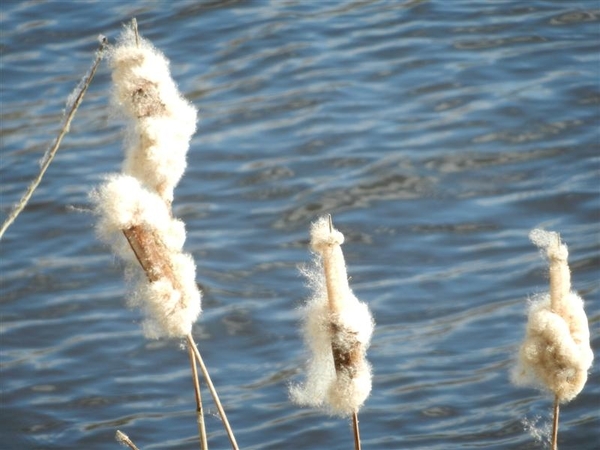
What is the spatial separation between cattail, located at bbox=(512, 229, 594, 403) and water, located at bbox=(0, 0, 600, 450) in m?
2.01

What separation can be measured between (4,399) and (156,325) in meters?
2.54

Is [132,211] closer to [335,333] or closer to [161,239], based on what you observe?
[161,239]

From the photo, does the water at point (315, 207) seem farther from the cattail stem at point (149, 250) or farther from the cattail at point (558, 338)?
the cattail stem at point (149, 250)

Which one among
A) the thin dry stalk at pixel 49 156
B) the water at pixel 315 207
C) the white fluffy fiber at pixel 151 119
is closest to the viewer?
the thin dry stalk at pixel 49 156

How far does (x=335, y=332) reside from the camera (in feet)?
3.79

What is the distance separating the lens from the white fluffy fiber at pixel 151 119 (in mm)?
1246

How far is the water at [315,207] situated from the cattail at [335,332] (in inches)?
81.9

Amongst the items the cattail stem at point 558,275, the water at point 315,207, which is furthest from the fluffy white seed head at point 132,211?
the water at point 315,207

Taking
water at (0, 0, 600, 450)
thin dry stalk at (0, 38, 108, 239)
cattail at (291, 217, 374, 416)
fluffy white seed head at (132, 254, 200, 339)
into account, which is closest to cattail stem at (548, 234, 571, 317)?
cattail at (291, 217, 374, 416)

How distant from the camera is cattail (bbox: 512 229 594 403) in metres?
1.19

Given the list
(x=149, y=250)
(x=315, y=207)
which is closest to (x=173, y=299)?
(x=149, y=250)

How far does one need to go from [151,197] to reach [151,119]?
99 millimetres

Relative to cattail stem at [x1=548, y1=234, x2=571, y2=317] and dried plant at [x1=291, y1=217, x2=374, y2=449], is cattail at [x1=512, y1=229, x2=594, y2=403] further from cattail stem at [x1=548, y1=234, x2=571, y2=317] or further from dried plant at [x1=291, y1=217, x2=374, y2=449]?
dried plant at [x1=291, y1=217, x2=374, y2=449]

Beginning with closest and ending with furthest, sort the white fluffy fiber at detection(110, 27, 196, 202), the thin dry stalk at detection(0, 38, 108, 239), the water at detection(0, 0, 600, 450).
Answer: the thin dry stalk at detection(0, 38, 108, 239)
the white fluffy fiber at detection(110, 27, 196, 202)
the water at detection(0, 0, 600, 450)
